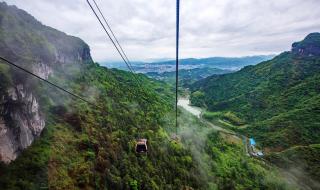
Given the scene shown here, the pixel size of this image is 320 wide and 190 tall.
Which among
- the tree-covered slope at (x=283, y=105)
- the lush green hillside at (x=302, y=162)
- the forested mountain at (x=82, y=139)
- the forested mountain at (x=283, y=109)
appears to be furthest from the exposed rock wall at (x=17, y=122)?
the tree-covered slope at (x=283, y=105)

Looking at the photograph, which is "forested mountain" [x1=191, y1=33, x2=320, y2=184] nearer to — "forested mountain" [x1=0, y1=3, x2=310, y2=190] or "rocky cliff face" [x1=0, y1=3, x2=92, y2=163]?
"forested mountain" [x1=0, y1=3, x2=310, y2=190]

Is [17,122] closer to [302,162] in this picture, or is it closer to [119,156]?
[119,156]

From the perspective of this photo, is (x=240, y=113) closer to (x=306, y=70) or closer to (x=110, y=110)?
(x=306, y=70)

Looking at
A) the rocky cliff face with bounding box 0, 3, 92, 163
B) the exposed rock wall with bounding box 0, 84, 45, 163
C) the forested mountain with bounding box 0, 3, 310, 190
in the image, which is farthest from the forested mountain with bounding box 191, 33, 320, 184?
the rocky cliff face with bounding box 0, 3, 92, 163

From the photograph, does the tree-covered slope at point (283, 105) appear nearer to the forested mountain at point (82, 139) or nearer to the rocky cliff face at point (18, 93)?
the forested mountain at point (82, 139)

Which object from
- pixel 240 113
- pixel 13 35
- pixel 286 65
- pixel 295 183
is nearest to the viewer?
pixel 13 35

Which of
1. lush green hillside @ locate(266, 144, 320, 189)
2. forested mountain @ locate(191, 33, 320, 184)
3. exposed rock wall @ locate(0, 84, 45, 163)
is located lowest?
lush green hillside @ locate(266, 144, 320, 189)

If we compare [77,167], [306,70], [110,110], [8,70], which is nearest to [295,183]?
[110,110]

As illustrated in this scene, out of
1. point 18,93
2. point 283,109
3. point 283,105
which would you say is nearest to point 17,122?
point 18,93
